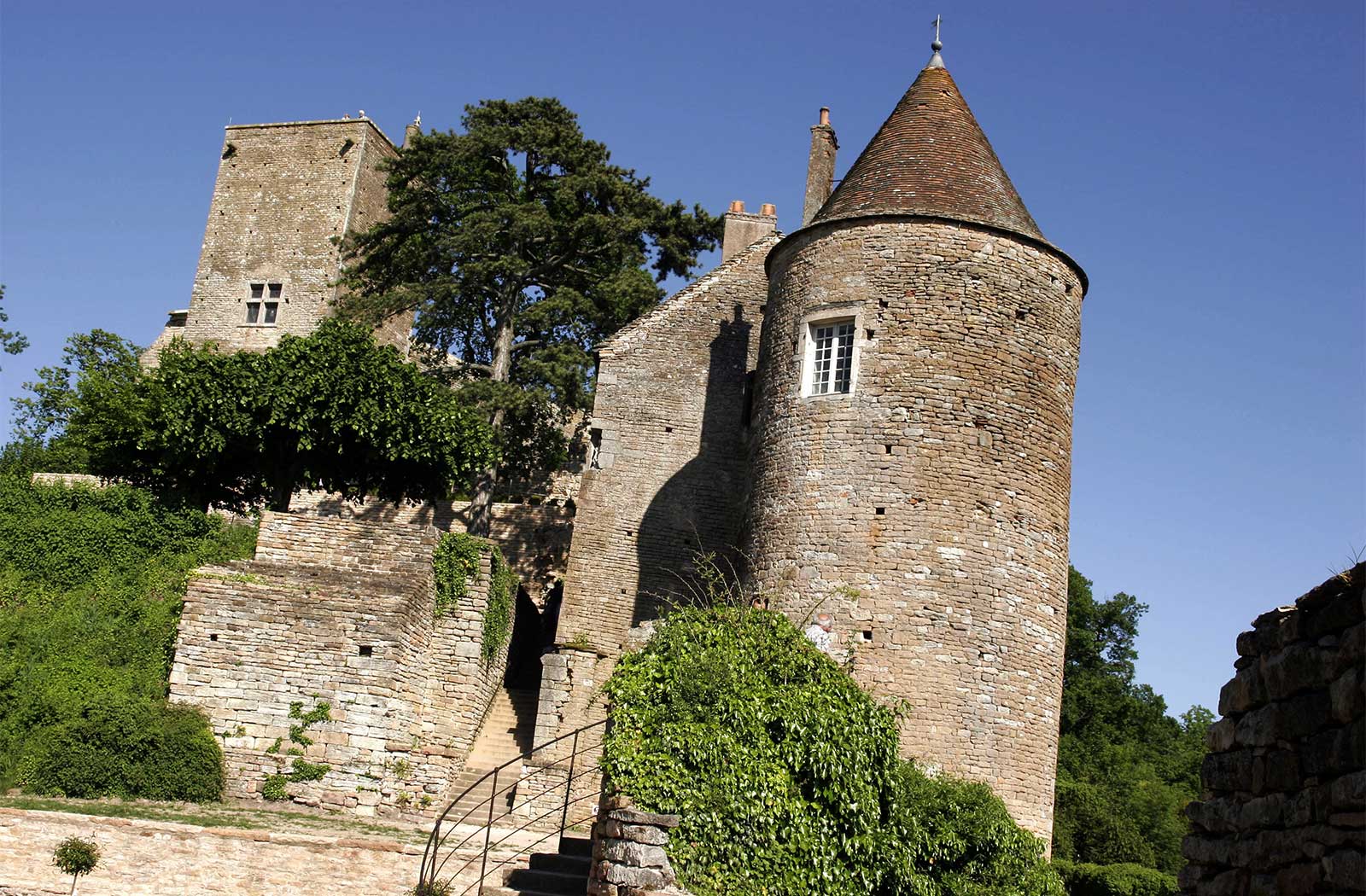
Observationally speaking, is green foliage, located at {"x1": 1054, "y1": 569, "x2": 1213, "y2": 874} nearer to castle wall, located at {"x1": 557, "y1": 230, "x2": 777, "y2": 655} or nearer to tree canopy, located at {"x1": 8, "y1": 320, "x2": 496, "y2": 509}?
castle wall, located at {"x1": 557, "y1": 230, "x2": 777, "y2": 655}

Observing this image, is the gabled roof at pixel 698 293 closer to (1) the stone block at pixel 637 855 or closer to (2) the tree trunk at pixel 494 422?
(2) the tree trunk at pixel 494 422

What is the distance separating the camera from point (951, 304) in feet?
48.9

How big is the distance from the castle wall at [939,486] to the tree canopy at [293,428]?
8.01m

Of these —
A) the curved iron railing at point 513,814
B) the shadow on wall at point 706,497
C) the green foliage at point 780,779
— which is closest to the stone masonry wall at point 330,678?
the curved iron railing at point 513,814

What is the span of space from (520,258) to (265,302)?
1426cm

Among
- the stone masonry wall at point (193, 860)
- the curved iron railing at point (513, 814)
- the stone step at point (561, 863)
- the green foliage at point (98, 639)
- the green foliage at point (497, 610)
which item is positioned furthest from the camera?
the green foliage at point (497, 610)

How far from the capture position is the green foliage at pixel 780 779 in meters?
10.5

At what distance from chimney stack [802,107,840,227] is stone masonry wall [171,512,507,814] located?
8.79 metres

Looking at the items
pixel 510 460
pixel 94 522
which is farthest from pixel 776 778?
pixel 510 460

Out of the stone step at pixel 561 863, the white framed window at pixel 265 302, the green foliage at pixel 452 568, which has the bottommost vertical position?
the stone step at pixel 561 863

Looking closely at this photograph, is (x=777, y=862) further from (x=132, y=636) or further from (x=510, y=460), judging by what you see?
(x=510, y=460)

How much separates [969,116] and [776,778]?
10.5 meters

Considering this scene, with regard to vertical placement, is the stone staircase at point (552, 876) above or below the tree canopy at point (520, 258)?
below

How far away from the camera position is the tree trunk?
939 inches
